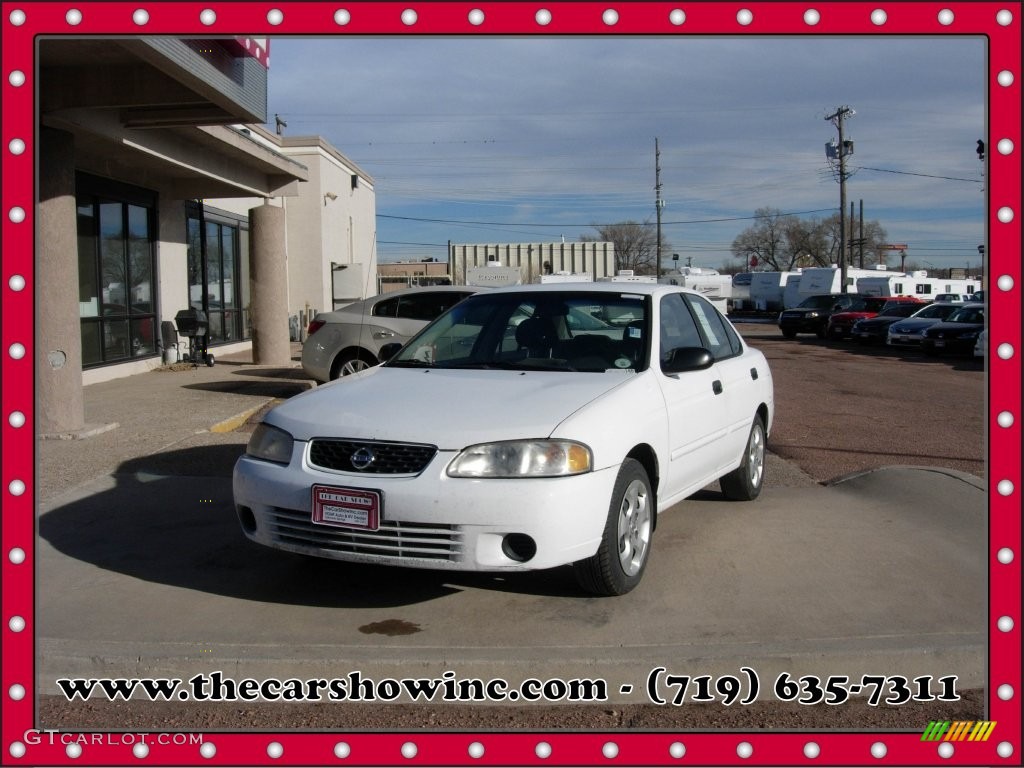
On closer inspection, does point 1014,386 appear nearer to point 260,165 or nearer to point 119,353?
point 119,353

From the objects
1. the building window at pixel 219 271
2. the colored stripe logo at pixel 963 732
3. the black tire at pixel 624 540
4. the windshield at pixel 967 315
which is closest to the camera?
the colored stripe logo at pixel 963 732

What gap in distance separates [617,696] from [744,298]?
59.6m

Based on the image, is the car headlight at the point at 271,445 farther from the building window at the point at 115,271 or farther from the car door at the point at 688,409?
the building window at the point at 115,271

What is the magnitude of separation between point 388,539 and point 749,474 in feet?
11.3

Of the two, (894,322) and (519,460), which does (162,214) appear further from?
(894,322)

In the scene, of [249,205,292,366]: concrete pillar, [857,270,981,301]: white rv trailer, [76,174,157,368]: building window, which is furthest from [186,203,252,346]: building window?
[857,270,981,301]: white rv trailer

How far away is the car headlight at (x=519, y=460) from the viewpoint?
14.3 ft

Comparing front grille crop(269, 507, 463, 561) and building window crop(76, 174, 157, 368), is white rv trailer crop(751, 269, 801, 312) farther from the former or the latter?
front grille crop(269, 507, 463, 561)

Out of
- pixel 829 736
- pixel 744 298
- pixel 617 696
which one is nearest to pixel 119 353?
pixel 617 696

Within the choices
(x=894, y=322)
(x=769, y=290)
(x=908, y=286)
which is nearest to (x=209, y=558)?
(x=894, y=322)

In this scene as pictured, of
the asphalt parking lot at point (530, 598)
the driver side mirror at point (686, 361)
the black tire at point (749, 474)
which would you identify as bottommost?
the asphalt parking lot at point (530, 598)

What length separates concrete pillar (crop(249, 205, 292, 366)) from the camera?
17.5 meters

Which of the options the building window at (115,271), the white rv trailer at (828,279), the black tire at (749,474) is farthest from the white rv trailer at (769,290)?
the black tire at (749,474)

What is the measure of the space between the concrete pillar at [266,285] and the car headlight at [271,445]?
13011 millimetres
